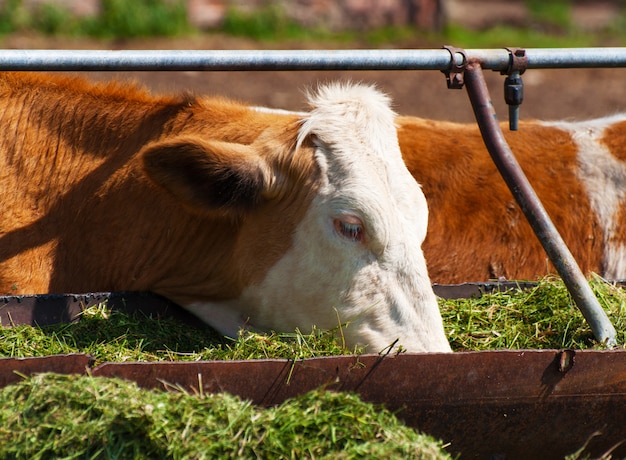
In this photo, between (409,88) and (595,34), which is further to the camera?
(595,34)

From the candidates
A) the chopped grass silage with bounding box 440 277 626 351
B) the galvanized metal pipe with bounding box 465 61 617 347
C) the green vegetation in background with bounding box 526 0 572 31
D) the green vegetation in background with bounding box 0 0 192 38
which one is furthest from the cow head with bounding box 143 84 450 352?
the green vegetation in background with bounding box 526 0 572 31

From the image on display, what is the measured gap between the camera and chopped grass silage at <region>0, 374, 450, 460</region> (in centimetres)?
264

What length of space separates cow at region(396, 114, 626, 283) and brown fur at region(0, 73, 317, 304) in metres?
1.20

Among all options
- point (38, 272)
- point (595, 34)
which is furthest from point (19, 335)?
point (595, 34)

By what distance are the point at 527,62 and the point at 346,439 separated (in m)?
2.01

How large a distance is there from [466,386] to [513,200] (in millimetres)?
2142

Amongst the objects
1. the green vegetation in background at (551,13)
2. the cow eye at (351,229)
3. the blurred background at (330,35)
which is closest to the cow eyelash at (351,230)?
the cow eye at (351,229)

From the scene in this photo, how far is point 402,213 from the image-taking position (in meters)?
3.65

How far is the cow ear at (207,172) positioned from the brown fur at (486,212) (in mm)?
1424

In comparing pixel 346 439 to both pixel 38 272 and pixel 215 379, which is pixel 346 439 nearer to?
pixel 215 379

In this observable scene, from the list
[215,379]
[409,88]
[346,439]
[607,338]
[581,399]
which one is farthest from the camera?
[409,88]

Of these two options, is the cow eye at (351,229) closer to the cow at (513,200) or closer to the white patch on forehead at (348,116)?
the white patch on forehead at (348,116)

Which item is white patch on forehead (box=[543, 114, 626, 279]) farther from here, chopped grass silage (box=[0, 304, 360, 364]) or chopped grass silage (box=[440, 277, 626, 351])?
chopped grass silage (box=[0, 304, 360, 364])

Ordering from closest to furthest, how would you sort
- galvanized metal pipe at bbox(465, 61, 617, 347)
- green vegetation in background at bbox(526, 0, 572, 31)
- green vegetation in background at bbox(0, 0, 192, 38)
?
galvanized metal pipe at bbox(465, 61, 617, 347) < green vegetation in background at bbox(0, 0, 192, 38) < green vegetation in background at bbox(526, 0, 572, 31)
